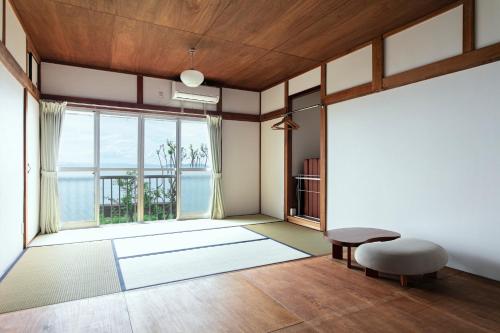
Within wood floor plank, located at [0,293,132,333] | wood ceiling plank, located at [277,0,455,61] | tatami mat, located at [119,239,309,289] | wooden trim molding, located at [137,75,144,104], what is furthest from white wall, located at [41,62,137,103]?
wood floor plank, located at [0,293,132,333]

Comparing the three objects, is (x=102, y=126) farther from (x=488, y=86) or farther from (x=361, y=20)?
(x=488, y=86)

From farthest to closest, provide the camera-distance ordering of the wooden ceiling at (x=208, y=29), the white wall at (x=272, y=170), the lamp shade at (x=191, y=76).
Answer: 1. the white wall at (x=272, y=170)
2. the lamp shade at (x=191, y=76)
3. the wooden ceiling at (x=208, y=29)

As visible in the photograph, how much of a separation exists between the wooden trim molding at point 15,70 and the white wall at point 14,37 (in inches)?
3.5

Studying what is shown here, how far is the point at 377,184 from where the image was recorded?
3.68 meters

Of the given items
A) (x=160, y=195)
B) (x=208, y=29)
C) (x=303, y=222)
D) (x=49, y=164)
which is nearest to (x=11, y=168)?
(x=49, y=164)

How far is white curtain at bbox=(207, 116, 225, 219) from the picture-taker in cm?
572

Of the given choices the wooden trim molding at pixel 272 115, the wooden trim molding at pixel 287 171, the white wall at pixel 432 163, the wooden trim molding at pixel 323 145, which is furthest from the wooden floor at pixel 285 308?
the wooden trim molding at pixel 272 115

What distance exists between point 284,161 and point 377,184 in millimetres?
2135

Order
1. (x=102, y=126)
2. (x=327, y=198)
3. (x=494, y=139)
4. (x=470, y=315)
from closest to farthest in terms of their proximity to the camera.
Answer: (x=470, y=315)
(x=494, y=139)
(x=327, y=198)
(x=102, y=126)

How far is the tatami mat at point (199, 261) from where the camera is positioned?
273 centimetres

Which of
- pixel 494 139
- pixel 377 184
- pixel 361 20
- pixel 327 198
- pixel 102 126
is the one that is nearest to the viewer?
pixel 494 139

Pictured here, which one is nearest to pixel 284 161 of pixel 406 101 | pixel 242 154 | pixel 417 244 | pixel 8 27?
pixel 242 154

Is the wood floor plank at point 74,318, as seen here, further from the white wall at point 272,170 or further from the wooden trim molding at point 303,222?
the white wall at point 272,170

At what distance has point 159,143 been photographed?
5512 millimetres
